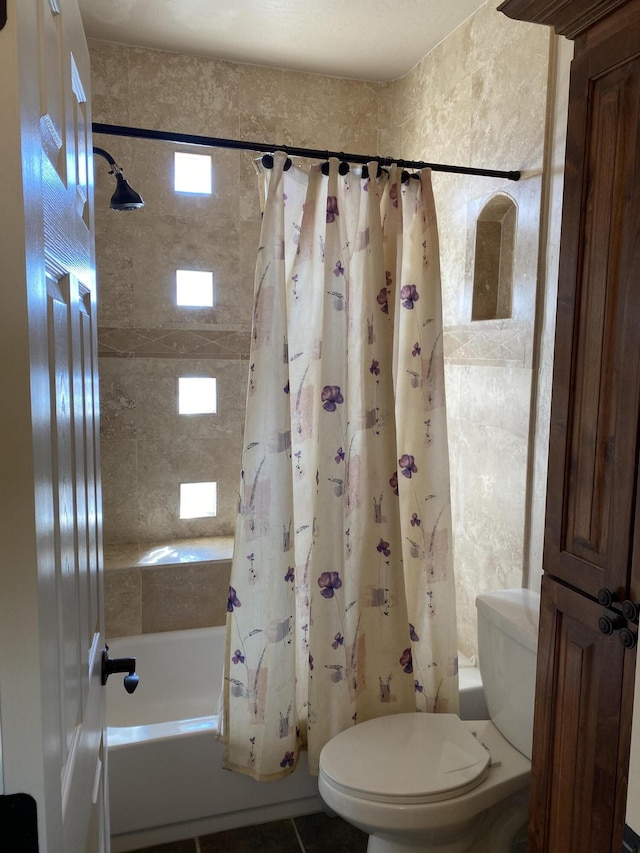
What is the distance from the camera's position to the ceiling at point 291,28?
2.30m

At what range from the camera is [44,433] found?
0.57 m

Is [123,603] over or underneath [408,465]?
underneath

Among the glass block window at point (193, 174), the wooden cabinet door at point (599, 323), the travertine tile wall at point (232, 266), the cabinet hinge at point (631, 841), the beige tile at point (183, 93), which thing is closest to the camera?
the cabinet hinge at point (631, 841)

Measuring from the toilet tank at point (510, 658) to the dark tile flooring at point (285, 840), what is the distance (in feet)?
2.17

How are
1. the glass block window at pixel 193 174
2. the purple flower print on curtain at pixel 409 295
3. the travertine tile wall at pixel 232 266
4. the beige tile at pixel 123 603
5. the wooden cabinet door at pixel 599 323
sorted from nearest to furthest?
the wooden cabinet door at pixel 599 323
the purple flower print on curtain at pixel 409 295
the travertine tile wall at pixel 232 266
the beige tile at pixel 123 603
the glass block window at pixel 193 174

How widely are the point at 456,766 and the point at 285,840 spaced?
726 millimetres

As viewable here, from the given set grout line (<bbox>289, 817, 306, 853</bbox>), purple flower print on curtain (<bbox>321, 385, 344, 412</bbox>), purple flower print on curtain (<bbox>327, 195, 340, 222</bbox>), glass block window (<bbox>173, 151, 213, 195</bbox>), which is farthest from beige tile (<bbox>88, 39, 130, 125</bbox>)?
grout line (<bbox>289, 817, 306, 853</bbox>)

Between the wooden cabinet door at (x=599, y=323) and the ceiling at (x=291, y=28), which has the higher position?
the ceiling at (x=291, y=28)

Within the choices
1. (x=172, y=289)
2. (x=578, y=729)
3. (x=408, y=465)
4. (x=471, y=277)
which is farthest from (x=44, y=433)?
(x=172, y=289)

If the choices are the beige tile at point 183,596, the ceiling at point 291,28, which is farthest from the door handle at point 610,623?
the ceiling at point 291,28

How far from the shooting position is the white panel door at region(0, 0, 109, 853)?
19.8 inches

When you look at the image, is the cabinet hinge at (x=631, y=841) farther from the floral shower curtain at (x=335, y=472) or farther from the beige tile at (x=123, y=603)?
the beige tile at (x=123, y=603)

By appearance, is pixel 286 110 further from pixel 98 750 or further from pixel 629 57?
pixel 98 750

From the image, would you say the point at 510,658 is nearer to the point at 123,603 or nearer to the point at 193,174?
the point at 123,603
